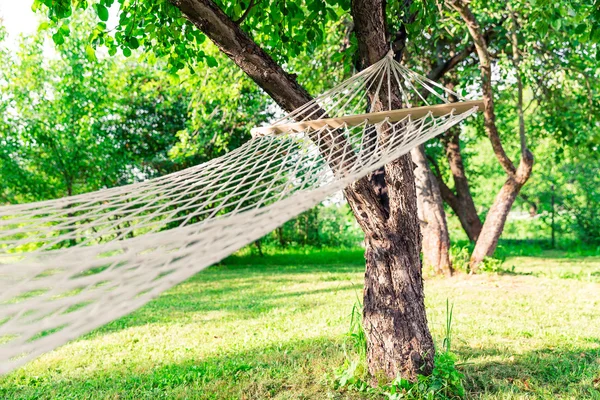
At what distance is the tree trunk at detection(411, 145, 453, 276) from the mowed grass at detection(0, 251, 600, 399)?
0.62ft

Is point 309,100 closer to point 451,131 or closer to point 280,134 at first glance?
point 280,134

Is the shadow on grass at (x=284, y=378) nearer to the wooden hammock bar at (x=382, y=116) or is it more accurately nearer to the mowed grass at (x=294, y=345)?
the mowed grass at (x=294, y=345)

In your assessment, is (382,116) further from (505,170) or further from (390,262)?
(505,170)

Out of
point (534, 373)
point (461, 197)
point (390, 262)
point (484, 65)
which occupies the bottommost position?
point (534, 373)

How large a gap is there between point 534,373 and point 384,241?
39.2 inches

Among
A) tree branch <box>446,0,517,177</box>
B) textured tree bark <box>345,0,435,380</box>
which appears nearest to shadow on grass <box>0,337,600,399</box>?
textured tree bark <box>345,0,435,380</box>

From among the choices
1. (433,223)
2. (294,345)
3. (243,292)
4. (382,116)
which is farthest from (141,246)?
(433,223)

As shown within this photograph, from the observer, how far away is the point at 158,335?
3.42m

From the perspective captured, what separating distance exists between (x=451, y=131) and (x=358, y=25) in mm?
4949

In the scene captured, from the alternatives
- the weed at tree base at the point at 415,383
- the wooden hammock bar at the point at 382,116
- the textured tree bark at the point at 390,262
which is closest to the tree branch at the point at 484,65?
the textured tree bark at the point at 390,262

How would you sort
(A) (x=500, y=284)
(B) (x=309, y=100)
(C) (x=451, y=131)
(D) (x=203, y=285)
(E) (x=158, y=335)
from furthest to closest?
(C) (x=451, y=131), (D) (x=203, y=285), (A) (x=500, y=284), (E) (x=158, y=335), (B) (x=309, y=100)

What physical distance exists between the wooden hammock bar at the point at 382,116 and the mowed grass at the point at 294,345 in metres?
1.10

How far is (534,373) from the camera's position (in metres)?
2.40

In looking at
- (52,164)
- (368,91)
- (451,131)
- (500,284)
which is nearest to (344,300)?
(500,284)
